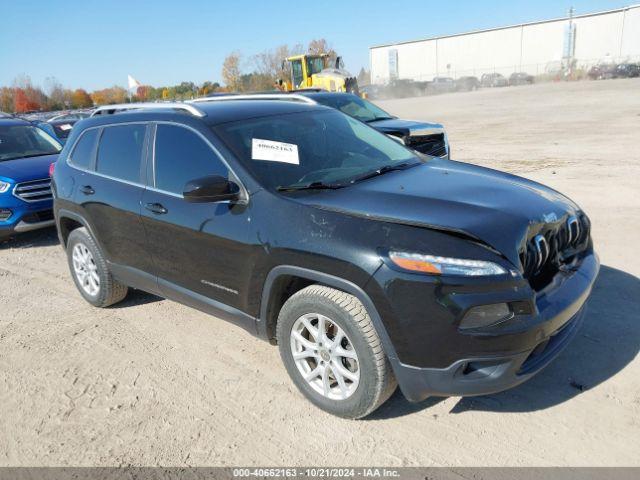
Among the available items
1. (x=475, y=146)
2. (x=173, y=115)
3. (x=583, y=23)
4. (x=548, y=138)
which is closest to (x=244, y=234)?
(x=173, y=115)

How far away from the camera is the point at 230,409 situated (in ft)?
11.0

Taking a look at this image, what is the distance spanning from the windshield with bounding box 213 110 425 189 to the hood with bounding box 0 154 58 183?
5.06 meters

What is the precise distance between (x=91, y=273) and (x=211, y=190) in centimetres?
238

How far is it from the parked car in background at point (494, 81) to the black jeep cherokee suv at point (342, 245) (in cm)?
6510

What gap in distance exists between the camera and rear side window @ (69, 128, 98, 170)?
4.79 meters

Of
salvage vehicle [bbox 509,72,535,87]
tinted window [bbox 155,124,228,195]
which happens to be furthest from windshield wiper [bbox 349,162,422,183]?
salvage vehicle [bbox 509,72,535,87]

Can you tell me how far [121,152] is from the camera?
14.5ft

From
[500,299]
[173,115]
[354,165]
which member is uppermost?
[173,115]

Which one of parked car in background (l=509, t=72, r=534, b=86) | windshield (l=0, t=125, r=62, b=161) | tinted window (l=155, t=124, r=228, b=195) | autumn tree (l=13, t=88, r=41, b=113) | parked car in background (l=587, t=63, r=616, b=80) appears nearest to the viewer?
tinted window (l=155, t=124, r=228, b=195)

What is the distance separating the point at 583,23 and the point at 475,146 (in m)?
66.4

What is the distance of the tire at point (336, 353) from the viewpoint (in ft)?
9.29

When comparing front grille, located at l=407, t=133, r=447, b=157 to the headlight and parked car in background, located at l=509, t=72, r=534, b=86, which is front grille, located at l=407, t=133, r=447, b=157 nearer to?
the headlight

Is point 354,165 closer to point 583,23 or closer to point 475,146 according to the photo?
point 475,146

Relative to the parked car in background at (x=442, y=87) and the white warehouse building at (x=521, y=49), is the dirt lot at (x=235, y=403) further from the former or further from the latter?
the white warehouse building at (x=521, y=49)
